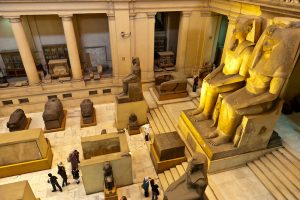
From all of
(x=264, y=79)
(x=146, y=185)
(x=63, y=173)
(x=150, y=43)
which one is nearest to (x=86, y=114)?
(x=63, y=173)

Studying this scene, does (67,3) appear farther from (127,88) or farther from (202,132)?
(202,132)

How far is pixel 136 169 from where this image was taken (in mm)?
7484

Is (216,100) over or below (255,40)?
below

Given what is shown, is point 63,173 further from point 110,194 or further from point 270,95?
point 270,95

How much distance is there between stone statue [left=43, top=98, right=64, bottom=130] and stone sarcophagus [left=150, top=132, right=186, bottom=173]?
468 cm

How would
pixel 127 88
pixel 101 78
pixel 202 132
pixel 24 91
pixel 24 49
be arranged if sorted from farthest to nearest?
pixel 101 78
pixel 24 91
pixel 24 49
pixel 127 88
pixel 202 132

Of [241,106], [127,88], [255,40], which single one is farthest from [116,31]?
[241,106]

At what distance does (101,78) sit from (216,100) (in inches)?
259

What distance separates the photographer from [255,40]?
654 cm

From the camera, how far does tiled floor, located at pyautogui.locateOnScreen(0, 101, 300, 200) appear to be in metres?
6.19

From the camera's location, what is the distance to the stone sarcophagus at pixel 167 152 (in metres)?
6.94

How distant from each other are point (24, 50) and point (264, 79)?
32.7 ft

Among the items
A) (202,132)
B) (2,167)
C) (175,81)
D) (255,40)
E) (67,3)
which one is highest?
(67,3)

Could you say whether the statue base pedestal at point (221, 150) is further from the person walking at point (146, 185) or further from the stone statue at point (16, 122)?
the stone statue at point (16, 122)
